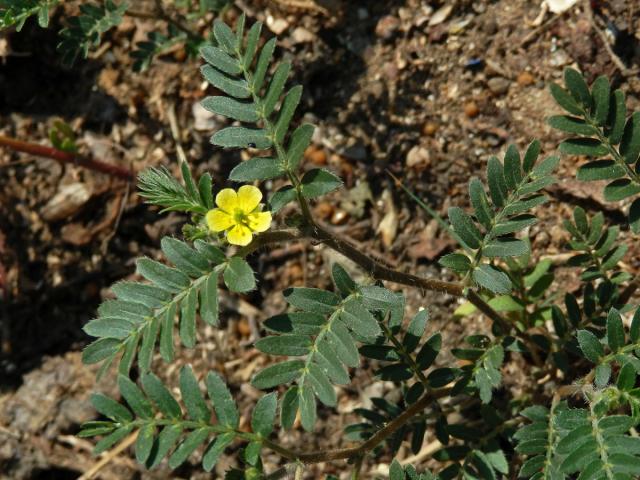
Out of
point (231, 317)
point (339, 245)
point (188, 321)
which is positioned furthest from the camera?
point (231, 317)

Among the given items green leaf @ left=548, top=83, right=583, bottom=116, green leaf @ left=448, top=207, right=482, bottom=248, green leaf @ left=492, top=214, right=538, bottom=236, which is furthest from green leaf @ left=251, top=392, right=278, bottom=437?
green leaf @ left=548, top=83, right=583, bottom=116

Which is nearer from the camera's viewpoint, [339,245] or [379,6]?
[339,245]

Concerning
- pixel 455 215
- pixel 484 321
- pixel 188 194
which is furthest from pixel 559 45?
pixel 188 194

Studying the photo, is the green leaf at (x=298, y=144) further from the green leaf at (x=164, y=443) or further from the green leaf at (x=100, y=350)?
the green leaf at (x=164, y=443)

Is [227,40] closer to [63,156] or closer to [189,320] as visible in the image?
[189,320]

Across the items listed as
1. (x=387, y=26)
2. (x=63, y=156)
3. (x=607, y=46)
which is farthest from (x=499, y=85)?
(x=63, y=156)

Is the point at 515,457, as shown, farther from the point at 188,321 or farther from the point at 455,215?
the point at 188,321
